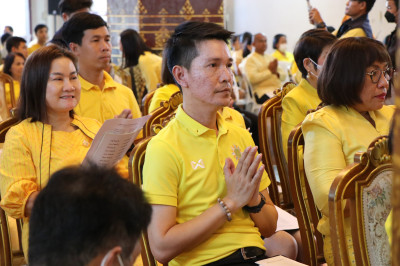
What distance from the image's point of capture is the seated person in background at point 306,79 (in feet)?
9.16

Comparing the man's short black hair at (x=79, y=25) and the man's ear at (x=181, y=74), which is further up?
the man's short black hair at (x=79, y=25)

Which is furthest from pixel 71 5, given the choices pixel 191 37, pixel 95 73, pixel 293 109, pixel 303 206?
pixel 303 206

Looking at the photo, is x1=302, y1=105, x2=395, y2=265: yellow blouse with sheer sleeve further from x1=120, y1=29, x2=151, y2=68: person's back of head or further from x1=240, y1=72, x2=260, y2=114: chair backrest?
x1=240, y1=72, x2=260, y2=114: chair backrest

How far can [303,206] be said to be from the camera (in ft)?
6.82

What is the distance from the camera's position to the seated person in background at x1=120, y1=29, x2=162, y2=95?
527 cm

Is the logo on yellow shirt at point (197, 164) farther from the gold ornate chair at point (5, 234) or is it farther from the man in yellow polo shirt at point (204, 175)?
the gold ornate chair at point (5, 234)

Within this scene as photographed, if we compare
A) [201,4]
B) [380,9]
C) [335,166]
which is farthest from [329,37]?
[380,9]

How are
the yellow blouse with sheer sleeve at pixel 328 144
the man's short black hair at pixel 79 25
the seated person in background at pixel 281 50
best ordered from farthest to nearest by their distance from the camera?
the seated person in background at pixel 281 50 → the man's short black hair at pixel 79 25 → the yellow blouse with sheer sleeve at pixel 328 144

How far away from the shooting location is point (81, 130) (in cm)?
231

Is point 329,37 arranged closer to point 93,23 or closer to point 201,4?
point 93,23

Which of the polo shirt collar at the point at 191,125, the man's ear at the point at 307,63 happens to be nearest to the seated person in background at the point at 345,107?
the polo shirt collar at the point at 191,125

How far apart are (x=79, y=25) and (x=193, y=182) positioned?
177 centimetres

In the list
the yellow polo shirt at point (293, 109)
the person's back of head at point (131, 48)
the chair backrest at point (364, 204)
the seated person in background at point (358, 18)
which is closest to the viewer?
the chair backrest at point (364, 204)

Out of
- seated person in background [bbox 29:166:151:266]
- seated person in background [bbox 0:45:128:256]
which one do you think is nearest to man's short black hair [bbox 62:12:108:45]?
seated person in background [bbox 0:45:128:256]
